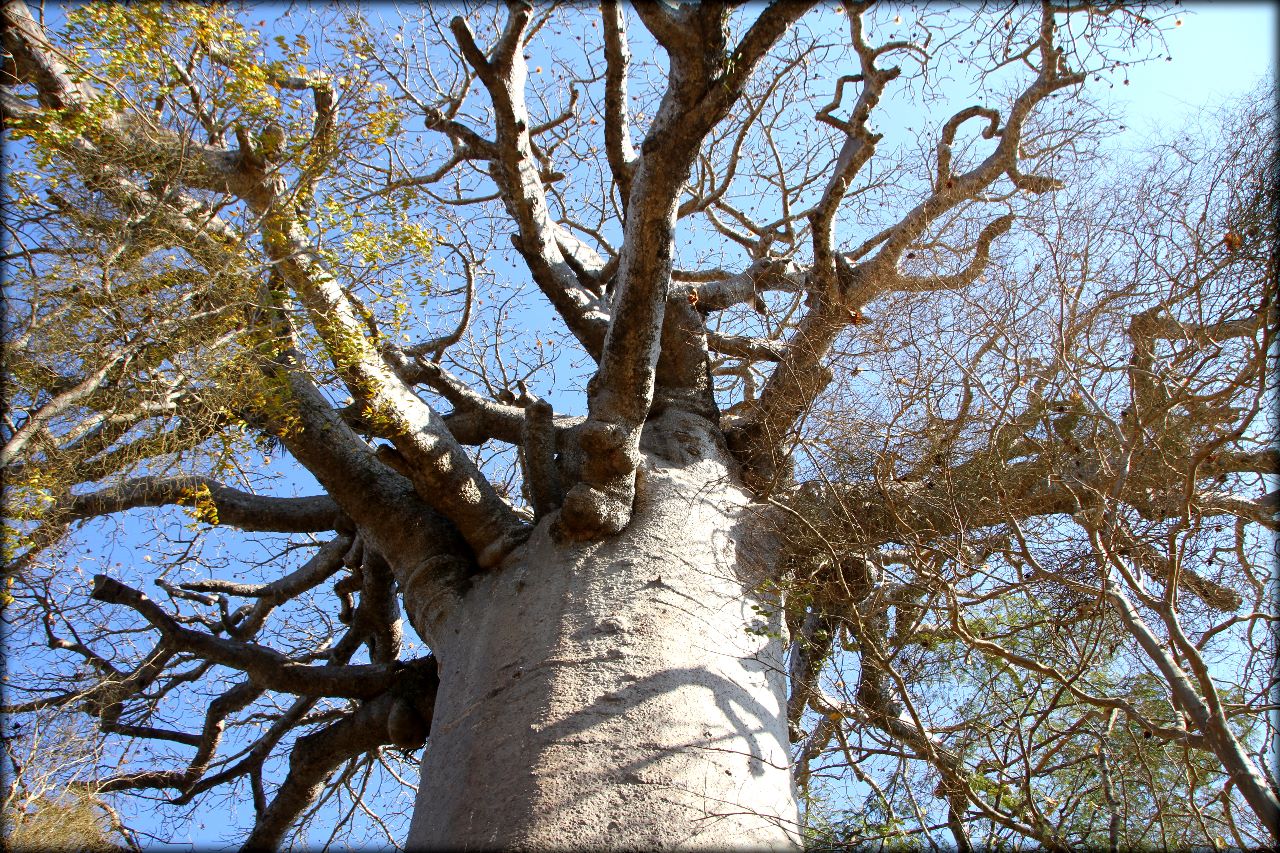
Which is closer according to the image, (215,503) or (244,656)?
(244,656)

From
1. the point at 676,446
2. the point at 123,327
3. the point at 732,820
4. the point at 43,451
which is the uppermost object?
the point at 676,446

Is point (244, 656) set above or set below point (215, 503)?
below

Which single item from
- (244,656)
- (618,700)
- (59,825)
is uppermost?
(244,656)

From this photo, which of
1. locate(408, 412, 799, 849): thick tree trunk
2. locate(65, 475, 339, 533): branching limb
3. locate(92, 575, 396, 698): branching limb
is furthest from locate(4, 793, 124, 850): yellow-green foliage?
locate(408, 412, 799, 849): thick tree trunk

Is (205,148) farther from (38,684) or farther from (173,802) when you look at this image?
(173,802)

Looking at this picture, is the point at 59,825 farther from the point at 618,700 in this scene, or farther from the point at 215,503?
the point at 618,700

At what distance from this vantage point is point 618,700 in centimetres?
241

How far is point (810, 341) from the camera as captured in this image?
156 inches

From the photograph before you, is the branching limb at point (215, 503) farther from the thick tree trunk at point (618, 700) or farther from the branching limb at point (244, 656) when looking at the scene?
the thick tree trunk at point (618, 700)

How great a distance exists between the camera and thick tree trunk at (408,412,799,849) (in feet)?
7.10

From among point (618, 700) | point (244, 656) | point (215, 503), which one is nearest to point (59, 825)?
point (244, 656)

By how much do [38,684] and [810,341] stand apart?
3981 millimetres

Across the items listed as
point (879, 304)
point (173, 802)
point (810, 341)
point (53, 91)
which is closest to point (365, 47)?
point (53, 91)

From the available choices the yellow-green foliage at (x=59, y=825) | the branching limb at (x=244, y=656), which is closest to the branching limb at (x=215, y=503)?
the branching limb at (x=244, y=656)
